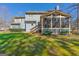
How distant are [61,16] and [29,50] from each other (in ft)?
2.17

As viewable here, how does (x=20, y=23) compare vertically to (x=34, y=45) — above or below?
above

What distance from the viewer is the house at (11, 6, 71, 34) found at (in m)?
3.86

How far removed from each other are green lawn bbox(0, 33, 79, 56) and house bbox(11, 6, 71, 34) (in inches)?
4.6

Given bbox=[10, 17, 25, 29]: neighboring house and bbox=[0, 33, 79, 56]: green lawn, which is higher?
bbox=[10, 17, 25, 29]: neighboring house

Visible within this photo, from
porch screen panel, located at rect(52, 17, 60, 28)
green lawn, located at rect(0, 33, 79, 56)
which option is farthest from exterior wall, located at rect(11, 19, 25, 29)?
porch screen panel, located at rect(52, 17, 60, 28)

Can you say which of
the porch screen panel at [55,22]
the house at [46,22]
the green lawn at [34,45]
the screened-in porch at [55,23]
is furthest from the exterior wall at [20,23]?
the porch screen panel at [55,22]

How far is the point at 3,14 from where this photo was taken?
384 cm

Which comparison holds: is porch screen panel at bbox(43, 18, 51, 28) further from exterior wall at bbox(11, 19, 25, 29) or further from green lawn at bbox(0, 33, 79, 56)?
exterior wall at bbox(11, 19, 25, 29)

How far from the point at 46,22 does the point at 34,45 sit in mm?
370

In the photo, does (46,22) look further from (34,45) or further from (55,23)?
(34,45)

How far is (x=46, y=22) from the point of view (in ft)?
12.7

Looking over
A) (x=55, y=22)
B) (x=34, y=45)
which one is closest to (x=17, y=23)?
(x=34, y=45)

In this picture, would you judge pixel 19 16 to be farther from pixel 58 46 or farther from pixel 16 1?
pixel 58 46

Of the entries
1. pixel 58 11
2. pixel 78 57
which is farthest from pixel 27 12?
pixel 78 57
